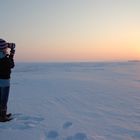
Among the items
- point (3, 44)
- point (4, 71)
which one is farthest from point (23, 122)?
point (3, 44)

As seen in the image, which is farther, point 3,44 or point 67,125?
point 3,44

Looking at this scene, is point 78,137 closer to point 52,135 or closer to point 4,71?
point 52,135

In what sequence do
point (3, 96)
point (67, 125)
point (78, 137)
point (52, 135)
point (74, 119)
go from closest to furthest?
point (78, 137) < point (52, 135) < point (67, 125) < point (74, 119) < point (3, 96)

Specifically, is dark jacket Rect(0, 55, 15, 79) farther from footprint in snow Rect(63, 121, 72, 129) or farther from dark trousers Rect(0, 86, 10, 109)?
footprint in snow Rect(63, 121, 72, 129)

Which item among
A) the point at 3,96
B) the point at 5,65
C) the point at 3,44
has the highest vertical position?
the point at 3,44

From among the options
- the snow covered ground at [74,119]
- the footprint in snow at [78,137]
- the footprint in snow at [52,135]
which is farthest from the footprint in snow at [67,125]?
the footprint in snow at [78,137]

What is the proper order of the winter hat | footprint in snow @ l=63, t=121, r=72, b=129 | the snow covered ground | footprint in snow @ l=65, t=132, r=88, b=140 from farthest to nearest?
the winter hat
footprint in snow @ l=63, t=121, r=72, b=129
the snow covered ground
footprint in snow @ l=65, t=132, r=88, b=140

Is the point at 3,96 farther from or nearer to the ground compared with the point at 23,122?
farther from the ground

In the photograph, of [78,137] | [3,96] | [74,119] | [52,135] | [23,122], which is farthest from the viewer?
[3,96]

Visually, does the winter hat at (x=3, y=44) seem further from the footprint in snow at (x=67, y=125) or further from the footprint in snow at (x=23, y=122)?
the footprint in snow at (x=67, y=125)

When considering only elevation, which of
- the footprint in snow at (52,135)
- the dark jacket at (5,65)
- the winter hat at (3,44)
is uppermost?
the winter hat at (3,44)

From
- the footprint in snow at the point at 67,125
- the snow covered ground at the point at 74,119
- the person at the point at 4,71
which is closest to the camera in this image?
the snow covered ground at the point at 74,119

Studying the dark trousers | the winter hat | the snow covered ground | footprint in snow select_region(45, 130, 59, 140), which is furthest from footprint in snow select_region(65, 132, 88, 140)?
the winter hat

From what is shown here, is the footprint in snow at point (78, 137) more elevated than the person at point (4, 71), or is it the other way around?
the person at point (4, 71)
